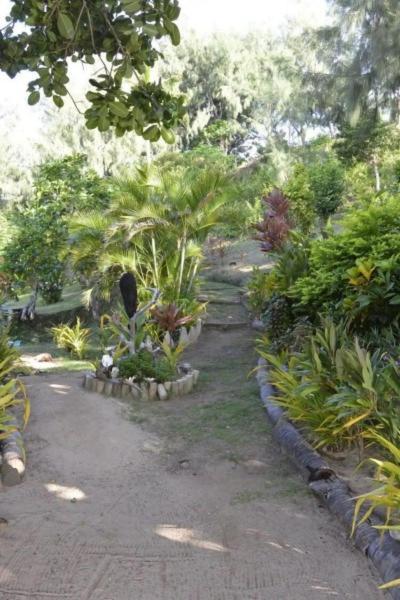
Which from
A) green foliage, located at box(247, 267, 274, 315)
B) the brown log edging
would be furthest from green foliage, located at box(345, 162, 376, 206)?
the brown log edging

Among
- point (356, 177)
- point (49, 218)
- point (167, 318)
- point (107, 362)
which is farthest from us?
point (356, 177)

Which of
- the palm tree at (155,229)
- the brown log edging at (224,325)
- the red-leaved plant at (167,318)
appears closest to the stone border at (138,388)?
the red-leaved plant at (167,318)

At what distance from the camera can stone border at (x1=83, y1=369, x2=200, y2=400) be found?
6984 mm

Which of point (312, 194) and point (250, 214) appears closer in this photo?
point (312, 194)

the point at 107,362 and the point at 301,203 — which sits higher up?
the point at 301,203

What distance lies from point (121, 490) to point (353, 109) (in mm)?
17946

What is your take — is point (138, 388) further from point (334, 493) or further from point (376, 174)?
point (376, 174)

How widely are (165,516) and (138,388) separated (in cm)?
316

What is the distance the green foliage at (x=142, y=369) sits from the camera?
23.1ft

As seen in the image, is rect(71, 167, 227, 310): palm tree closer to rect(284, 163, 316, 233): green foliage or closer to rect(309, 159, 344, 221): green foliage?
rect(284, 163, 316, 233): green foliage

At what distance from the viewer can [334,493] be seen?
3.81 m

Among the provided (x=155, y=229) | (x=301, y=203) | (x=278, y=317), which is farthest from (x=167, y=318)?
(x=301, y=203)

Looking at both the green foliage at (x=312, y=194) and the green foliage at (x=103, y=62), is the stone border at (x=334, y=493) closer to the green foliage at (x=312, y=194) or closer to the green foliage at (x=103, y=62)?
the green foliage at (x=103, y=62)

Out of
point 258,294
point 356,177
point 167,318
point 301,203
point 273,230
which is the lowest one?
point 167,318
